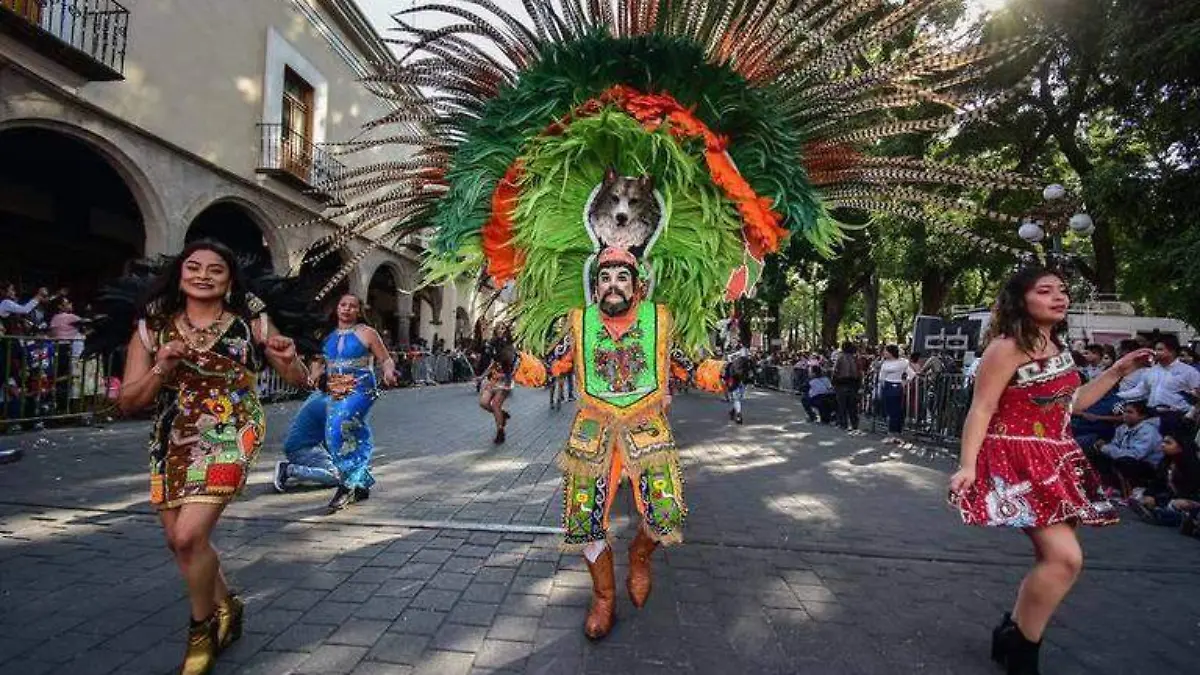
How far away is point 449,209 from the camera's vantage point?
11.9ft

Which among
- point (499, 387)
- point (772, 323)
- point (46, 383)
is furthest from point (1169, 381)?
point (772, 323)

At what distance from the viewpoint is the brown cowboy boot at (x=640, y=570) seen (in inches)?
138

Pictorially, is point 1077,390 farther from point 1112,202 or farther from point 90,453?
point 1112,202

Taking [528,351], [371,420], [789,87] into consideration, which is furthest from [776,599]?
[371,420]

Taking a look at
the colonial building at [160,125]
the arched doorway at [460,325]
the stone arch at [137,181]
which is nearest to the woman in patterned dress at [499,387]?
the colonial building at [160,125]

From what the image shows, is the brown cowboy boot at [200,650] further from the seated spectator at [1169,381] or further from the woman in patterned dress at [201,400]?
the seated spectator at [1169,381]

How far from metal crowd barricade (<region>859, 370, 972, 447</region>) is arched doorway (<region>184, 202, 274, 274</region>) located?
1268 centimetres

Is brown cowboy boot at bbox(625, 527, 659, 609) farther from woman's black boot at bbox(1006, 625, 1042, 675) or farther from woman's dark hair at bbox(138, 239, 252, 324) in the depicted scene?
woman's dark hair at bbox(138, 239, 252, 324)

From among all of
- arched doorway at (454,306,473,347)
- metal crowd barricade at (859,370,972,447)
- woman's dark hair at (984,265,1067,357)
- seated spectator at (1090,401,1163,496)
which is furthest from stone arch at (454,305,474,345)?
woman's dark hair at (984,265,1067,357)

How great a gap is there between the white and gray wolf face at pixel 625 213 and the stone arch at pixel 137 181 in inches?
422

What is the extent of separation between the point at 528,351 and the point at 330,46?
692 inches

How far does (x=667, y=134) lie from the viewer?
330 centimetres

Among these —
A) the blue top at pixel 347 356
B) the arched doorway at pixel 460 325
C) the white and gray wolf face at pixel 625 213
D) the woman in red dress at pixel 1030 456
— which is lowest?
the woman in red dress at pixel 1030 456

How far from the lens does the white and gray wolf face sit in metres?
3.52
